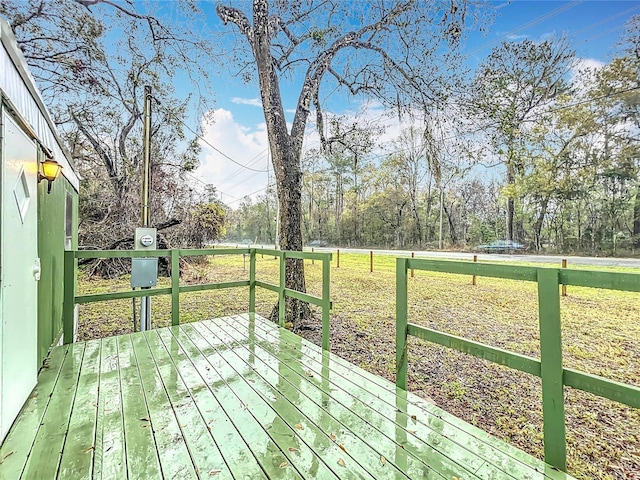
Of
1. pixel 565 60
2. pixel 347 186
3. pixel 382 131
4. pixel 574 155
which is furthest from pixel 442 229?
pixel 382 131

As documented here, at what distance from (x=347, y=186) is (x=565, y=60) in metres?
17.0

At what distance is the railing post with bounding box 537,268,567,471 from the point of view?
136 cm

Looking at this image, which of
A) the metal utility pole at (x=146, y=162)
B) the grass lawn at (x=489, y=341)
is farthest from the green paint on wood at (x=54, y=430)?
the grass lawn at (x=489, y=341)

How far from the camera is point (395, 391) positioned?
2131 millimetres

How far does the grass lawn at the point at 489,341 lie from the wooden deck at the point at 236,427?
1.06 m

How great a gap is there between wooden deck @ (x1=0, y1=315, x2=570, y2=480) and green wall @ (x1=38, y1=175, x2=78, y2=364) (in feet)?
1.11

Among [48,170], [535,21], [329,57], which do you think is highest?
[535,21]

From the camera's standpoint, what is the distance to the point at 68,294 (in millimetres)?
2885

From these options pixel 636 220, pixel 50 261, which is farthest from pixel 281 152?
pixel 636 220

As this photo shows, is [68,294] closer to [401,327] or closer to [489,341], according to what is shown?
[401,327]

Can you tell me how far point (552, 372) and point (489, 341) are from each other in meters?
3.29

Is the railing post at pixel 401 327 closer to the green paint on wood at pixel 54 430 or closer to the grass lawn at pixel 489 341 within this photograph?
the grass lawn at pixel 489 341

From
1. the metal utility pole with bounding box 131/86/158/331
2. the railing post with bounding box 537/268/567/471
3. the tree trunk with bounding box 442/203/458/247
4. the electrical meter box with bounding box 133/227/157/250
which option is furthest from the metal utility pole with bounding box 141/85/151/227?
the tree trunk with bounding box 442/203/458/247

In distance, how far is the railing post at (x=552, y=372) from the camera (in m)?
1.36
